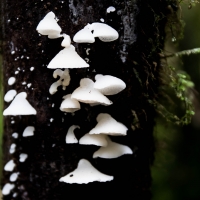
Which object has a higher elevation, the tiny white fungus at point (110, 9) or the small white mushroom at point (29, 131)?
the tiny white fungus at point (110, 9)

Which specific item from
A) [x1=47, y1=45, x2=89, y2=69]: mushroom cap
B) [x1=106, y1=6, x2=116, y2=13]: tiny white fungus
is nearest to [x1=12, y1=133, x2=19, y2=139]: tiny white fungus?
[x1=47, y1=45, x2=89, y2=69]: mushroom cap

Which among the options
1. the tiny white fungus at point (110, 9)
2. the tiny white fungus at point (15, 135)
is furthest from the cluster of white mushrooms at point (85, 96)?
the tiny white fungus at point (15, 135)

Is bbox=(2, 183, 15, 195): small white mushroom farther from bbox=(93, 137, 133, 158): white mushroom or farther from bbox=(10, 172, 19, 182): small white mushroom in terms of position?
bbox=(93, 137, 133, 158): white mushroom

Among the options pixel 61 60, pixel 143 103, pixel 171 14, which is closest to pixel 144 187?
pixel 143 103

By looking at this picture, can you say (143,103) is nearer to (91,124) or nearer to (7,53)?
(91,124)

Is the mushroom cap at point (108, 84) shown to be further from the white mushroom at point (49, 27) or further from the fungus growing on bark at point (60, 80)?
the white mushroom at point (49, 27)

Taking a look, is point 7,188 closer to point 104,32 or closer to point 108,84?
point 108,84
